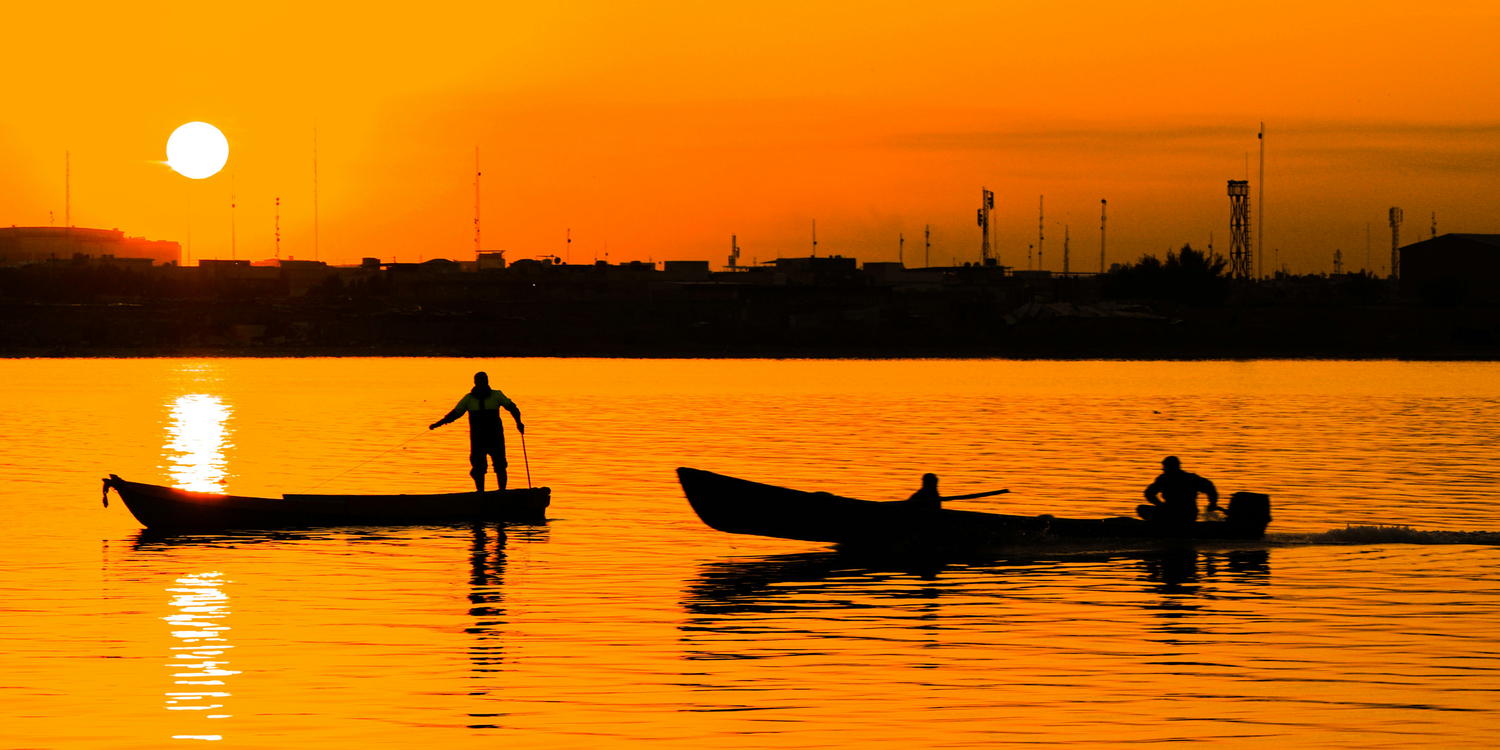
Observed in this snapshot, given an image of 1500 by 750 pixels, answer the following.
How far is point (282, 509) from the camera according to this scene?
28891 millimetres

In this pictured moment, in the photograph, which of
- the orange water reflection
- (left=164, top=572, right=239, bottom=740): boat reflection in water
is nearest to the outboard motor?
(left=164, top=572, right=239, bottom=740): boat reflection in water

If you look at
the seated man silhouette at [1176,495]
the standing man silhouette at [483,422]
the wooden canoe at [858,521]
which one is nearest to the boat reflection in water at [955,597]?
the wooden canoe at [858,521]

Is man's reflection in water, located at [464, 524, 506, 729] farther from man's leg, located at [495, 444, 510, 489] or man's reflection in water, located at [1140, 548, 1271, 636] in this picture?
man's reflection in water, located at [1140, 548, 1271, 636]

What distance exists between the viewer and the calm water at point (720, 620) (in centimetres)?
1521

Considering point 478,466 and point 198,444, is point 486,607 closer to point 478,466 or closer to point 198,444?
point 478,466

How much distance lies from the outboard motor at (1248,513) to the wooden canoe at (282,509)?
11.1 meters

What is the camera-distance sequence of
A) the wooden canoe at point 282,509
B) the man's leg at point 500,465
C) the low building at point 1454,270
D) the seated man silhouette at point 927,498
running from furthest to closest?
1. the low building at point 1454,270
2. the man's leg at point 500,465
3. the wooden canoe at point 282,509
4. the seated man silhouette at point 927,498

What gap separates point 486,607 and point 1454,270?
162 meters

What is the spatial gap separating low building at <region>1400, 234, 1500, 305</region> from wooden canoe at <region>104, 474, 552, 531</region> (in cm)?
14215

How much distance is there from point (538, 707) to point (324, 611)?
6.05 meters

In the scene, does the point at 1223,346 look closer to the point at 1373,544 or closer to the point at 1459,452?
the point at 1459,452

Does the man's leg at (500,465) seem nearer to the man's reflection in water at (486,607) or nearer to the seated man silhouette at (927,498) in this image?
the man's reflection in water at (486,607)

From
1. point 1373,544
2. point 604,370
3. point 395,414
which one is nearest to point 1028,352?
point 604,370

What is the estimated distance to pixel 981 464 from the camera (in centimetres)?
4472
